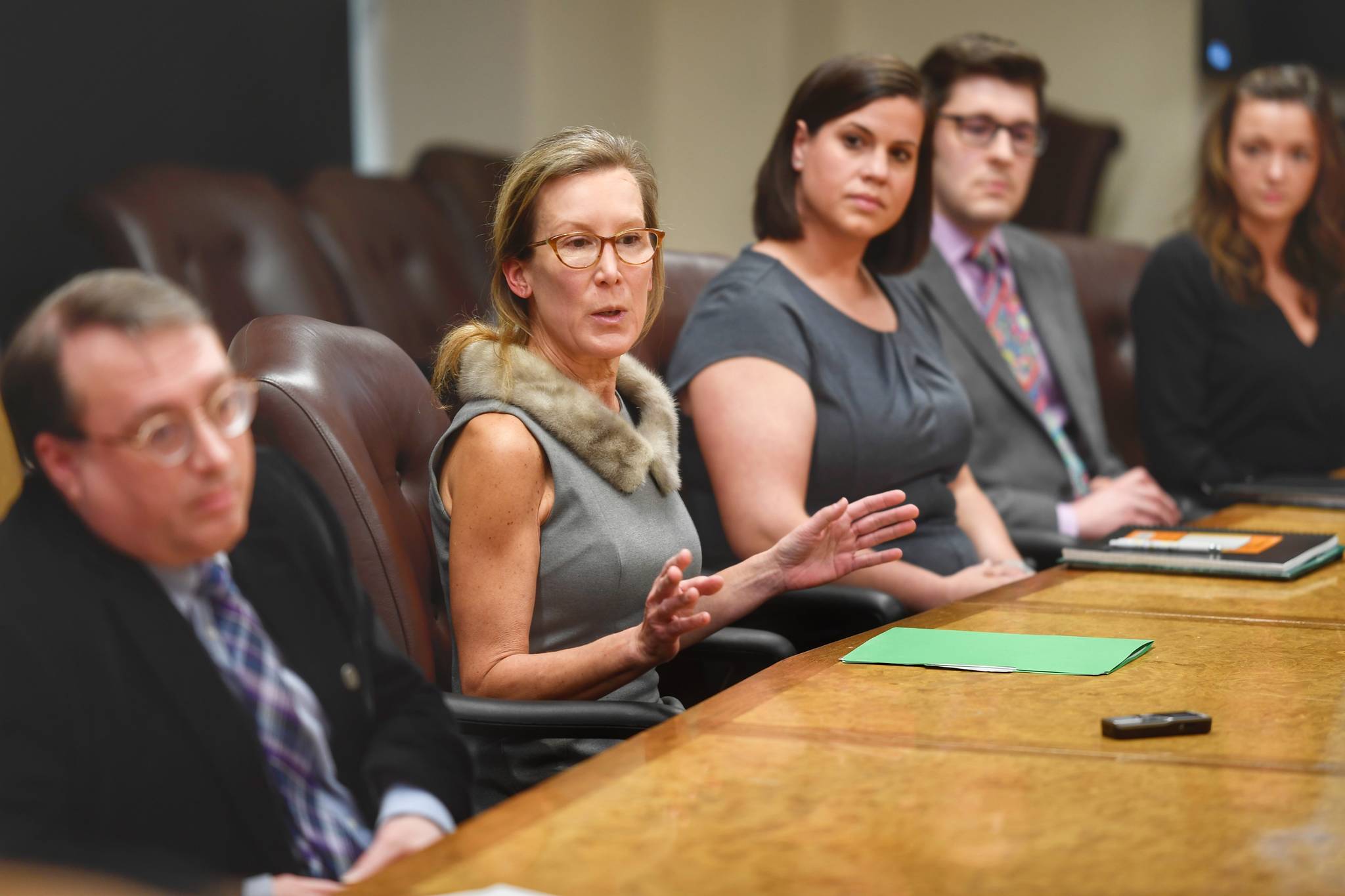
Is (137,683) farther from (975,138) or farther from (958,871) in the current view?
(975,138)

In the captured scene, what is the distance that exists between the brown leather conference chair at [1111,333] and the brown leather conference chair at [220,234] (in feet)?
5.32

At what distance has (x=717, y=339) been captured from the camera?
6.55 feet

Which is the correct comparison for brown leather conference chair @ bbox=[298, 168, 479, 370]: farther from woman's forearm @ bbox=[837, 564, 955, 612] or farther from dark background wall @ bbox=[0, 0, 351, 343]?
woman's forearm @ bbox=[837, 564, 955, 612]

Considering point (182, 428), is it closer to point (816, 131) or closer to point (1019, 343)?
point (816, 131)

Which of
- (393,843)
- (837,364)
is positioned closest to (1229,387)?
(837,364)

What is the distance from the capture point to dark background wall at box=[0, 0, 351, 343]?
10.2ft

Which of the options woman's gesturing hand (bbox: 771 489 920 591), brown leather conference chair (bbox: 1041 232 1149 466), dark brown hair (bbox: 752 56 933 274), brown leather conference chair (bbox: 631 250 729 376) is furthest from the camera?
brown leather conference chair (bbox: 1041 232 1149 466)

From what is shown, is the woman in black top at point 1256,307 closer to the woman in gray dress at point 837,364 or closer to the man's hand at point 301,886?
the woman in gray dress at point 837,364

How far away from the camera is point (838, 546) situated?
1503mm

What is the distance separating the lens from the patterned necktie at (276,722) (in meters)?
0.83

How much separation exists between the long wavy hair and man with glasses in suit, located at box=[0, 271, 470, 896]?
1.84 ft

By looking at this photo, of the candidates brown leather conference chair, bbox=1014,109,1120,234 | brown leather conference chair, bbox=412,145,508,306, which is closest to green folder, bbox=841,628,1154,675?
brown leather conference chair, bbox=412,145,508,306

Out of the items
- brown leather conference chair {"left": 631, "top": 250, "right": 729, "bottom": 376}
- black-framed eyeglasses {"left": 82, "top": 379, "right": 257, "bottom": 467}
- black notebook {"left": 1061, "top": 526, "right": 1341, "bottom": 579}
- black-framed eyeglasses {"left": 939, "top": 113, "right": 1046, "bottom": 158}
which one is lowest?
black notebook {"left": 1061, "top": 526, "right": 1341, "bottom": 579}

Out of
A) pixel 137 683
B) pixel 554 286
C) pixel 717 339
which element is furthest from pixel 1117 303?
pixel 137 683
